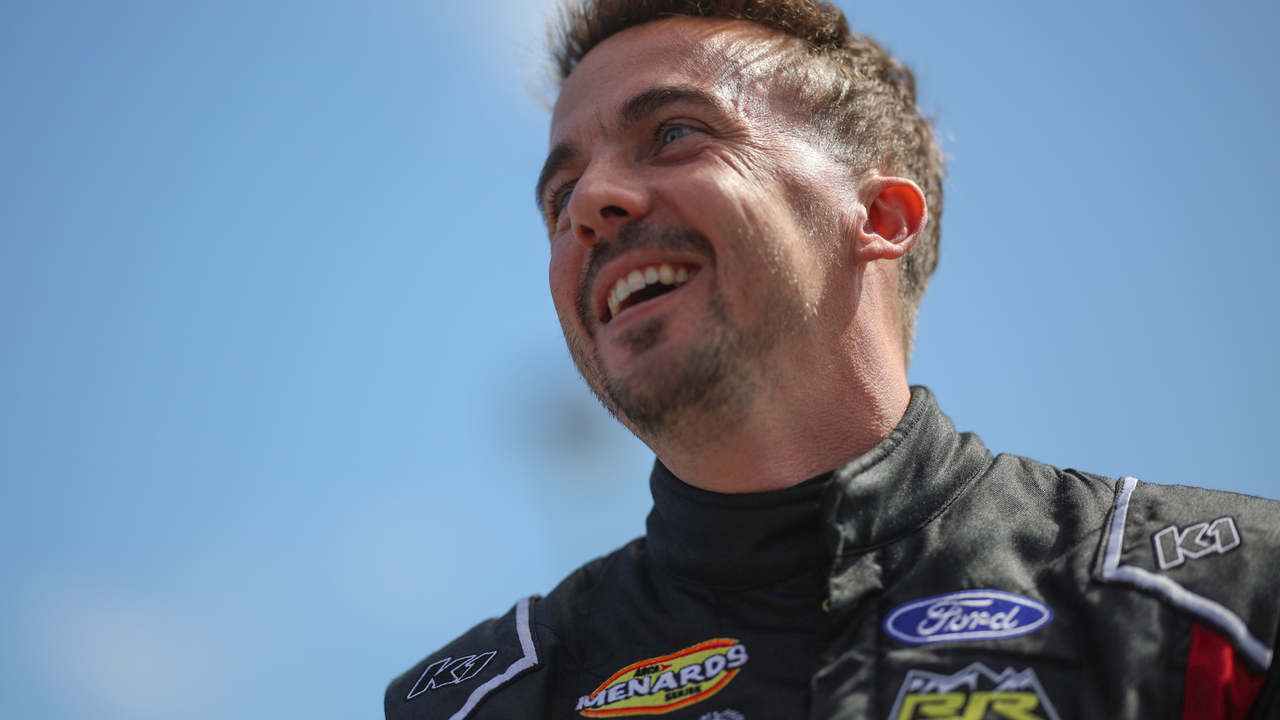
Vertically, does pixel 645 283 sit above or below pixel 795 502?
above

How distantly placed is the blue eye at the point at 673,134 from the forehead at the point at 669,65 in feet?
0.58

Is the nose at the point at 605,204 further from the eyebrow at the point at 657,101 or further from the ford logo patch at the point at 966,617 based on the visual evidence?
the ford logo patch at the point at 966,617

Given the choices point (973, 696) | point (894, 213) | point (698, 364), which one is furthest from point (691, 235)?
point (973, 696)

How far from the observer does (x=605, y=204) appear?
2.64 m

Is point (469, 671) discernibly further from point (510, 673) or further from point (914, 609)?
point (914, 609)

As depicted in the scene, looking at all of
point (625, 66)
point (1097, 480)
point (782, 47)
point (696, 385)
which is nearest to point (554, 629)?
point (696, 385)

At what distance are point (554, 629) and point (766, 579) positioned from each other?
0.81 m

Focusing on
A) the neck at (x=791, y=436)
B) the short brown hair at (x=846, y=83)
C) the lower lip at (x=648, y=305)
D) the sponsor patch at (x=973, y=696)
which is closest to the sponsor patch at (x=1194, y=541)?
the sponsor patch at (x=973, y=696)

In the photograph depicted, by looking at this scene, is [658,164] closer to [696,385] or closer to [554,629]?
[696,385]

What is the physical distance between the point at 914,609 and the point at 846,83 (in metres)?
2.02

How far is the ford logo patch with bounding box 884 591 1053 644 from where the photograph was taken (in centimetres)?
210

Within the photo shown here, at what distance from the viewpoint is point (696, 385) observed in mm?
2471

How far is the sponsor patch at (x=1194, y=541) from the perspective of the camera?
210 centimetres

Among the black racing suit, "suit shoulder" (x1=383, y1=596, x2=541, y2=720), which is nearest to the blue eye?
the black racing suit
